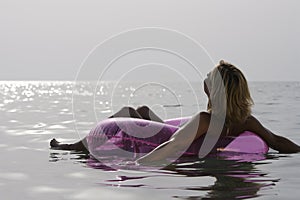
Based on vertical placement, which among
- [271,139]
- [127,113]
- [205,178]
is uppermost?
[127,113]

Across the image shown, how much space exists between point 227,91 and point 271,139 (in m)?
1.13

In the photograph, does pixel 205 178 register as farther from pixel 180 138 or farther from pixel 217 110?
pixel 217 110

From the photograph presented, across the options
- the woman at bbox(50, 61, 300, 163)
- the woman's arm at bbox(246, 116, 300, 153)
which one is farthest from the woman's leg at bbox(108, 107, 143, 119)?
the woman's arm at bbox(246, 116, 300, 153)

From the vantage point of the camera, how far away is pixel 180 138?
5.38 metres

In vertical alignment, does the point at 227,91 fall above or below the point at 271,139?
above

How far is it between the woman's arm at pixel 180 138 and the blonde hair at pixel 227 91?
184 millimetres

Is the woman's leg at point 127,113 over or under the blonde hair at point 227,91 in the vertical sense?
under

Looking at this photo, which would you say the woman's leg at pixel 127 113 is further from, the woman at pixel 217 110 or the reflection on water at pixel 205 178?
the woman at pixel 217 110

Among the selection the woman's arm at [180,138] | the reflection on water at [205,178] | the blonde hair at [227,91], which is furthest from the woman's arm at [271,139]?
the woman's arm at [180,138]

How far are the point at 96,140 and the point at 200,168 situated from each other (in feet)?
5.21

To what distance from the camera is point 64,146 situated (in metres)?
6.82

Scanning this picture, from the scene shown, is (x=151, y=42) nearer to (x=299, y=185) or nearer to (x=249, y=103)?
(x=249, y=103)

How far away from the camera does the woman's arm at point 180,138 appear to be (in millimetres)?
5289

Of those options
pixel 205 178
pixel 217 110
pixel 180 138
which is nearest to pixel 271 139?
pixel 217 110
